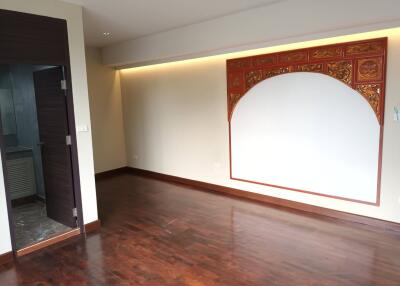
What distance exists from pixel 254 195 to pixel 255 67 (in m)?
1.86

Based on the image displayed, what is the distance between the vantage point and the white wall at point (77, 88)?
3.04 m

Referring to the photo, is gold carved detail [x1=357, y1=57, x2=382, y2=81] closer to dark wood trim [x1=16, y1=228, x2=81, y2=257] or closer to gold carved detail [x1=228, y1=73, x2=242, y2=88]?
gold carved detail [x1=228, y1=73, x2=242, y2=88]

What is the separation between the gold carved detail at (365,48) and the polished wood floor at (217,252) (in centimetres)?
197

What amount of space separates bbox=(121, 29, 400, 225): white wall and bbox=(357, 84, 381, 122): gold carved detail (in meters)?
0.09

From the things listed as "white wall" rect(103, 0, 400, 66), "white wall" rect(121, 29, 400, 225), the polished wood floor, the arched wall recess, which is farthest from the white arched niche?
"white wall" rect(103, 0, 400, 66)

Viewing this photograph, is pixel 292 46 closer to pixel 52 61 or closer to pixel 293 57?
pixel 293 57

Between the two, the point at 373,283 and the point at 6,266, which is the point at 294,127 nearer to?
the point at 373,283

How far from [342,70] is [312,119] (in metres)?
0.67

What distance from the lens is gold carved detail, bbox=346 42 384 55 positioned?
332 centimetres

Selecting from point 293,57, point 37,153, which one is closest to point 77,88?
point 37,153

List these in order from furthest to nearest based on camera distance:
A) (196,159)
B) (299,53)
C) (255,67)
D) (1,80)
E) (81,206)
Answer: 1. (196,159)
2. (1,80)
3. (255,67)
4. (299,53)
5. (81,206)

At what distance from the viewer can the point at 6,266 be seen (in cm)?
299

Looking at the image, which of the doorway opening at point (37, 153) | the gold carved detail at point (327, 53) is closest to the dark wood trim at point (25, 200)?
the doorway opening at point (37, 153)

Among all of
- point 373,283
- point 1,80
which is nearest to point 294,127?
point 373,283
